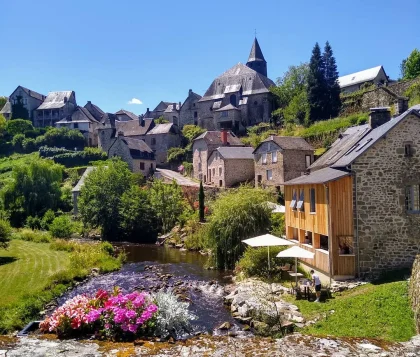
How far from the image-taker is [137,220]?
39.8 metres

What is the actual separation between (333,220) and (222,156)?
1137 inches

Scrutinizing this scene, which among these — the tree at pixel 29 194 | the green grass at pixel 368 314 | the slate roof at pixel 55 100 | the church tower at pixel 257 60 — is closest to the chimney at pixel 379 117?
the green grass at pixel 368 314

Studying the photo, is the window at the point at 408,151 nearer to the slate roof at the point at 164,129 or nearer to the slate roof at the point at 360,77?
the slate roof at the point at 164,129

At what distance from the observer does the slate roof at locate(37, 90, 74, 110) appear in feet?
278

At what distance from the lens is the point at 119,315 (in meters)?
11.2

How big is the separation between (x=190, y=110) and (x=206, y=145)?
24.3 metres

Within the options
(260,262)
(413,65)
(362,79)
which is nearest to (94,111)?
(362,79)

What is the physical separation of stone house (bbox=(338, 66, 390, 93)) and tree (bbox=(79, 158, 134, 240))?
43.6 meters

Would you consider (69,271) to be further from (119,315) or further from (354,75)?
(354,75)

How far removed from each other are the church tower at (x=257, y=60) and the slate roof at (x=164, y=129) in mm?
23516

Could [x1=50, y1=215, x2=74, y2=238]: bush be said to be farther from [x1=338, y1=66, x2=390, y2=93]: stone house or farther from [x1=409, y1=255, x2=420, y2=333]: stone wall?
[x1=338, y1=66, x2=390, y2=93]: stone house

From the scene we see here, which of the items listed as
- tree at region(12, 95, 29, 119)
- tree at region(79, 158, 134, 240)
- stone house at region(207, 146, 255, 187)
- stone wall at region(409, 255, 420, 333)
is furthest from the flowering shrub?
tree at region(12, 95, 29, 119)

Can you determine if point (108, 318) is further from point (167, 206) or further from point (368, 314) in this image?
point (167, 206)

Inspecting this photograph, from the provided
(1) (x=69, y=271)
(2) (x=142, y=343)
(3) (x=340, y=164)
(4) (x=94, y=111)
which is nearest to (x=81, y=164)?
(4) (x=94, y=111)
